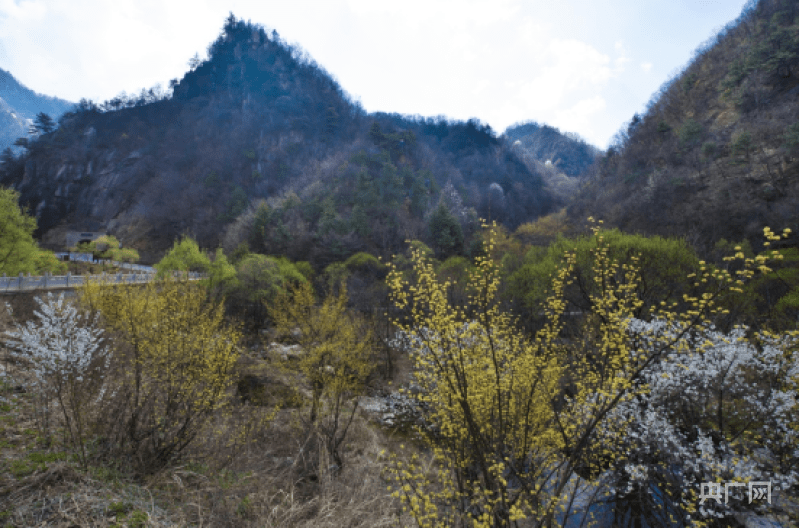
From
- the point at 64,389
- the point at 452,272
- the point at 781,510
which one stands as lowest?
the point at 781,510

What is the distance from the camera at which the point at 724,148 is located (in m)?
29.4

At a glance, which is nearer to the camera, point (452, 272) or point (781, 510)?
point (781, 510)

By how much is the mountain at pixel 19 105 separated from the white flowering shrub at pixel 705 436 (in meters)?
170

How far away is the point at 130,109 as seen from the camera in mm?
69625

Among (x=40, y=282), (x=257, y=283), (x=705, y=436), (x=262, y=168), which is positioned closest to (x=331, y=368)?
(x=705, y=436)

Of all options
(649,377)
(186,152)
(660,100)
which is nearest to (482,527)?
(649,377)

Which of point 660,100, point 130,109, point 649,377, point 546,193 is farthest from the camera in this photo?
point 130,109

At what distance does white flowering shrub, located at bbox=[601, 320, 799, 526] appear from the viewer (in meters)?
6.97

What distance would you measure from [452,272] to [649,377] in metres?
17.2

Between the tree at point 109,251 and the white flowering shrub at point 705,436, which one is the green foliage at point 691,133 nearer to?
the white flowering shrub at point 705,436

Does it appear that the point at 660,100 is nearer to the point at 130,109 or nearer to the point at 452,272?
the point at 452,272

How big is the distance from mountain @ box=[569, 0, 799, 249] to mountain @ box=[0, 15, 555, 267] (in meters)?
18.1

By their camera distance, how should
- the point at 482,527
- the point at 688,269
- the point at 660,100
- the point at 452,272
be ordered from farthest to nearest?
the point at 660,100, the point at 452,272, the point at 688,269, the point at 482,527

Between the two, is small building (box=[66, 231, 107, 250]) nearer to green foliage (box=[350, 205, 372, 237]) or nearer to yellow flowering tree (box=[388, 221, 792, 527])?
green foliage (box=[350, 205, 372, 237])
